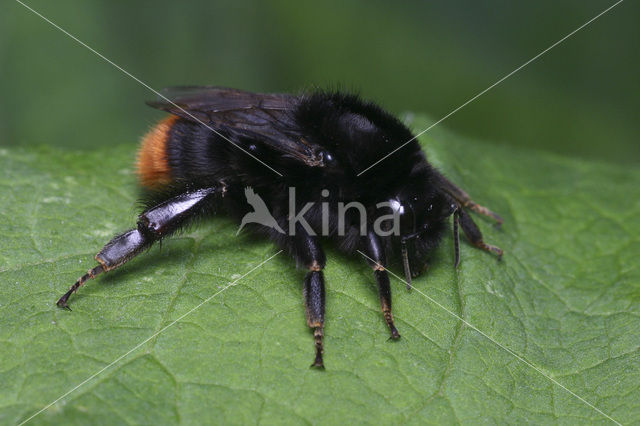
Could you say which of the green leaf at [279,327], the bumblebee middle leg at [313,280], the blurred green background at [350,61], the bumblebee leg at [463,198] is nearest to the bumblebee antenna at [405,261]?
the green leaf at [279,327]

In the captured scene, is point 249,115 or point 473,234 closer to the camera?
point 249,115

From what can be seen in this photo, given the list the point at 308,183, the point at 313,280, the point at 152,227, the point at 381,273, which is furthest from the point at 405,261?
the point at 152,227

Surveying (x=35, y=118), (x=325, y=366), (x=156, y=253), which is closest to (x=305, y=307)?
(x=325, y=366)

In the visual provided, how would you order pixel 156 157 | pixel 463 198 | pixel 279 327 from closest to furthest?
1. pixel 279 327
2. pixel 156 157
3. pixel 463 198

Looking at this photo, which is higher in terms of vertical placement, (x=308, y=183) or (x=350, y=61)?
(x=308, y=183)

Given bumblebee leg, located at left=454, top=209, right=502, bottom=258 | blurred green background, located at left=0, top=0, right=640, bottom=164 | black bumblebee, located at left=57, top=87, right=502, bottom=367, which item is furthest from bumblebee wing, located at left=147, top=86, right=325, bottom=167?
blurred green background, located at left=0, top=0, right=640, bottom=164

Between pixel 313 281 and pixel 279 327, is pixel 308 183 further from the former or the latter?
pixel 279 327

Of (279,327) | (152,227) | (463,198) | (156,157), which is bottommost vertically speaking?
(279,327)

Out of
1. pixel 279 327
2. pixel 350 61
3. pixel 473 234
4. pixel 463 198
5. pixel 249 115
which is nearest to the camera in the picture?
pixel 279 327

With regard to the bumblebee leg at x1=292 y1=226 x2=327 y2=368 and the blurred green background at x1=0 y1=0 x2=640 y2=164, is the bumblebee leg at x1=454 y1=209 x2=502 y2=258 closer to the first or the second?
the bumblebee leg at x1=292 y1=226 x2=327 y2=368
